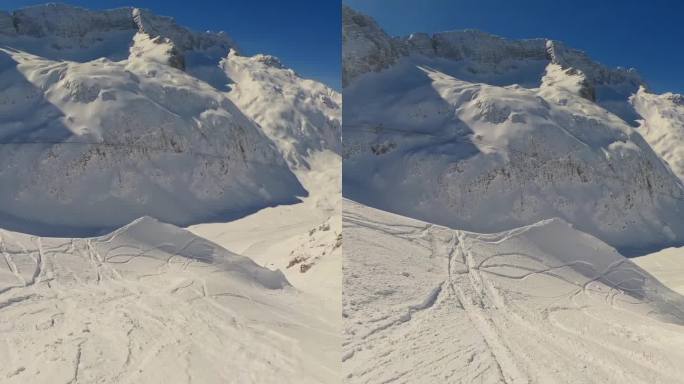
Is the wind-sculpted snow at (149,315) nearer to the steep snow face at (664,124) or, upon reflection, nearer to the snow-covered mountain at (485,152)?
the snow-covered mountain at (485,152)

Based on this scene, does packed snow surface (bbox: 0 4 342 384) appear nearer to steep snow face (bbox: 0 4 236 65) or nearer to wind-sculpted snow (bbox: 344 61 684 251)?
steep snow face (bbox: 0 4 236 65)

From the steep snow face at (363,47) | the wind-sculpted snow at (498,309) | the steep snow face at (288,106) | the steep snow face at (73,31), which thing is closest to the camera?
the wind-sculpted snow at (498,309)

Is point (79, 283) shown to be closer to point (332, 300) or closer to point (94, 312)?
point (94, 312)

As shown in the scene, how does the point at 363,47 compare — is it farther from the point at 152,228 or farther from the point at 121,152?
the point at 152,228

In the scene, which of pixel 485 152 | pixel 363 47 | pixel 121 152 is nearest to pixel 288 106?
pixel 363 47

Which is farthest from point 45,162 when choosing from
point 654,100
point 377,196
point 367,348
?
point 654,100

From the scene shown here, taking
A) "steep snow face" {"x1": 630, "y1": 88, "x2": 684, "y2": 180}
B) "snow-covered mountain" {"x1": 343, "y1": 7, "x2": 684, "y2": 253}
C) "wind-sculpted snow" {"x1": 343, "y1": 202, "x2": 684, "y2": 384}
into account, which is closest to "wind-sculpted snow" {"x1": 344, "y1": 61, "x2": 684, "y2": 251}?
"snow-covered mountain" {"x1": 343, "y1": 7, "x2": 684, "y2": 253}

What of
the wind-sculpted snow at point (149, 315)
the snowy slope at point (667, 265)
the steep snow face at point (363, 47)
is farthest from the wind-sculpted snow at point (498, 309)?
the steep snow face at point (363, 47)
